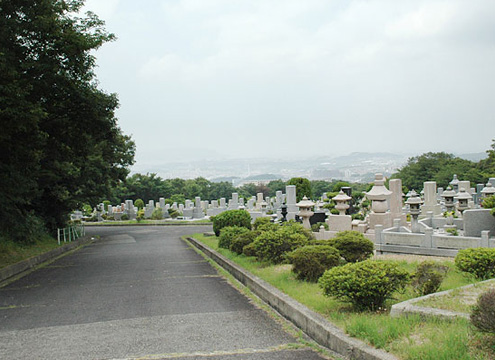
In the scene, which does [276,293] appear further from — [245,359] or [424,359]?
[424,359]

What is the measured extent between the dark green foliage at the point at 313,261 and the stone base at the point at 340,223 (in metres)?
8.74

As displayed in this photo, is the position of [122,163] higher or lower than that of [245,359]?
higher

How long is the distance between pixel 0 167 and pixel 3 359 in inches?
358

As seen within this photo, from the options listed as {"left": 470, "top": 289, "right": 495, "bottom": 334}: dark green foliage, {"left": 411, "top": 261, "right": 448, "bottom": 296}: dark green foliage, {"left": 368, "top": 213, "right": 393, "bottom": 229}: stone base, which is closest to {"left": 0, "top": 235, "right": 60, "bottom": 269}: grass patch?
{"left": 411, "top": 261, "right": 448, "bottom": 296}: dark green foliage

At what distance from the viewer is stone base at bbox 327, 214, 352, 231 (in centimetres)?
1753

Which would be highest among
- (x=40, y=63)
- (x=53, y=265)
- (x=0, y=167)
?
(x=40, y=63)

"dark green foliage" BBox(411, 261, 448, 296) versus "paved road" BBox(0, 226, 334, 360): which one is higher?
"dark green foliage" BBox(411, 261, 448, 296)

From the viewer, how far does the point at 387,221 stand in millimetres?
16953

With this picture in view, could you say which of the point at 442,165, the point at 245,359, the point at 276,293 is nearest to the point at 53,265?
the point at 276,293

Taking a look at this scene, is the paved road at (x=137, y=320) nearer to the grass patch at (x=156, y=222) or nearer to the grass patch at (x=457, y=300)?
the grass patch at (x=457, y=300)

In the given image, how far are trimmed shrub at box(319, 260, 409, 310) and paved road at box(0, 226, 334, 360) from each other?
915 millimetres

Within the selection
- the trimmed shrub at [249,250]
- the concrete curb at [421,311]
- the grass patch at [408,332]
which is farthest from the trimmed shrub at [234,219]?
the concrete curb at [421,311]

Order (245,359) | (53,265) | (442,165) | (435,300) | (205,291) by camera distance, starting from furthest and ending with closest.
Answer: (442,165) < (53,265) < (205,291) < (435,300) < (245,359)

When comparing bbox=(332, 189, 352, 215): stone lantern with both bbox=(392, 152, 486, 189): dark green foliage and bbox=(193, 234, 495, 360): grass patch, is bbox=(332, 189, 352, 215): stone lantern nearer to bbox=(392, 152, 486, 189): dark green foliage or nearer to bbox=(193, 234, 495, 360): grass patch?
bbox=(193, 234, 495, 360): grass patch
